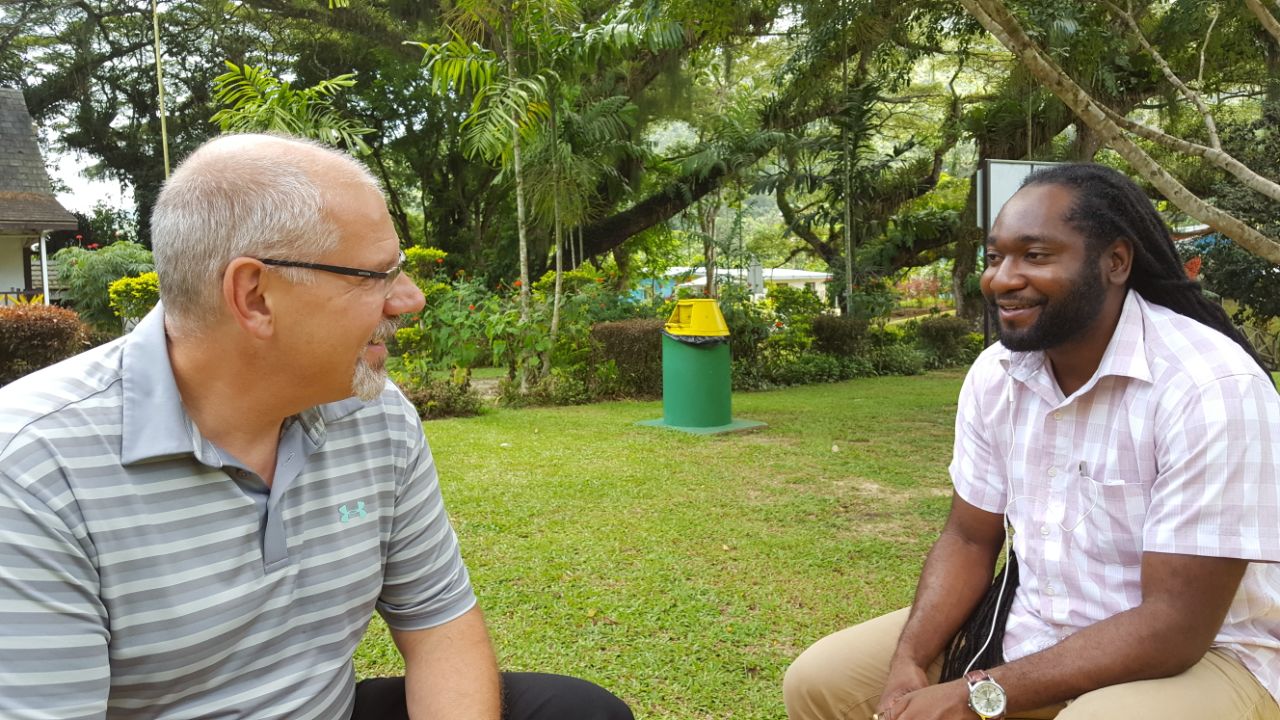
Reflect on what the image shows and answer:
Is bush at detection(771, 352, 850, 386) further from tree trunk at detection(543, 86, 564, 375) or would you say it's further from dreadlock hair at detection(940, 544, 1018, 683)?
dreadlock hair at detection(940, 544, 1018, 683)

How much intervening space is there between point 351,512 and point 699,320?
251 inches

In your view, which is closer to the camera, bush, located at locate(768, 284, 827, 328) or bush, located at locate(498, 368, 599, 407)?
bush, located at locate(498, 368, 599, 407)

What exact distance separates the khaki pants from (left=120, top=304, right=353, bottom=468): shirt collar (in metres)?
1.32

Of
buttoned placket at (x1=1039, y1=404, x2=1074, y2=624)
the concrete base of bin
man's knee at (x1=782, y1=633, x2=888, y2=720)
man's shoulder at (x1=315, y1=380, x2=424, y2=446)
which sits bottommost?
the concrete base of bin

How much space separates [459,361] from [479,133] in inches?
89.0

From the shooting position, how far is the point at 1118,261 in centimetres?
184

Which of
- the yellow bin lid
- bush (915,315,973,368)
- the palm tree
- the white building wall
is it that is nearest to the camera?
the yellow bin lid

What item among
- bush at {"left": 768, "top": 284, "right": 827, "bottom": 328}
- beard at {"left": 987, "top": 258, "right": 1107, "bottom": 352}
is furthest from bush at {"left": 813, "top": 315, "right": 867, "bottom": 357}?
beard at {"left": 987, "top": 258, "right": 1107, "bottom": 352}

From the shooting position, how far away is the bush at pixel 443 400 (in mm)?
8883

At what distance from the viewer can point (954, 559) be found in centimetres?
209

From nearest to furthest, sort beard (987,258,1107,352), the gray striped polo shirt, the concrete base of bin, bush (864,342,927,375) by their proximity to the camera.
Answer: the gray striped polo shirt < beard (987,258,1107,352) < the concrete base of bin < bush (864,342,927,375)

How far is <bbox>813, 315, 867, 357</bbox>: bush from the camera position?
1331 cm

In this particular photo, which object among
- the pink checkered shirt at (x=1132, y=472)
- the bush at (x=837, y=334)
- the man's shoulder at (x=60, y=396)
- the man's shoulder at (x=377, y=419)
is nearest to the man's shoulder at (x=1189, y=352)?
the pink checkered shirt at (x=1132, y=472)

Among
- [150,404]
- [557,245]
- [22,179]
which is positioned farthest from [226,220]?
[22,179]
